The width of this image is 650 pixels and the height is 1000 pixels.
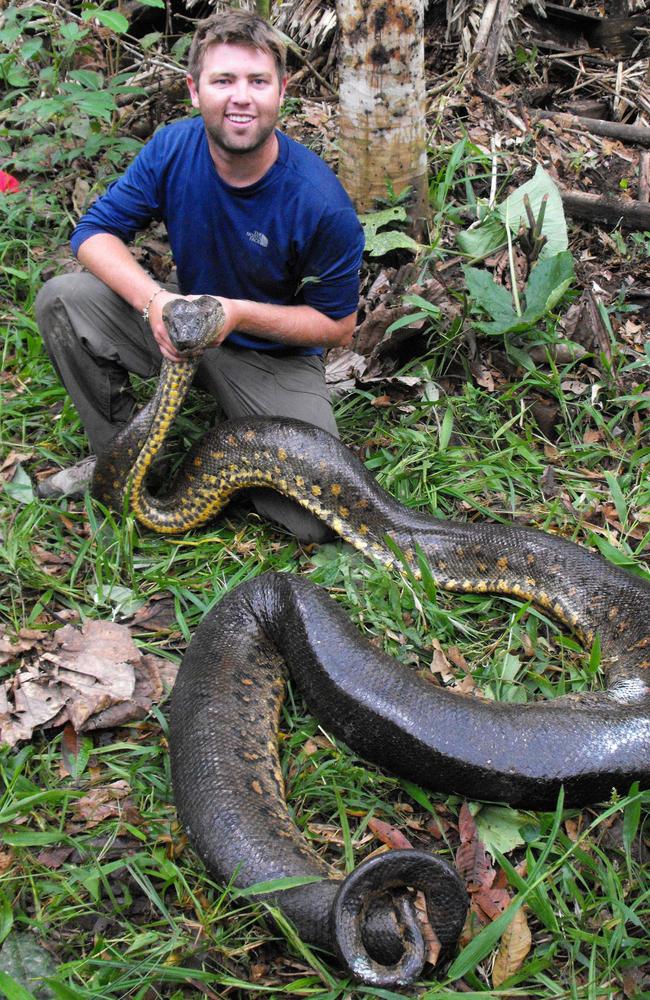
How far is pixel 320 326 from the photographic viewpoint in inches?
197

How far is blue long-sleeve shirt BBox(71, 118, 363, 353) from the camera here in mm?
4738

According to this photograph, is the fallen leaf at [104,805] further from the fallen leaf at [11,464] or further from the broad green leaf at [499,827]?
the fallen leaf at [11,464]

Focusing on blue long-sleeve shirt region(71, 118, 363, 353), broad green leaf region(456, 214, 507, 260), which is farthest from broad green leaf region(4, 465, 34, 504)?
broad green leaf region(456, 214, 507, 260)

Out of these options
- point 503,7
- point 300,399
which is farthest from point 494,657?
point 503,7

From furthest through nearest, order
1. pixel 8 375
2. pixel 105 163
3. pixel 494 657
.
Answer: pixel 105 163 → pixel 8 375 → pixel 494 657

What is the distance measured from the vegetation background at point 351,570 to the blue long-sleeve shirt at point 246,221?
0.84m

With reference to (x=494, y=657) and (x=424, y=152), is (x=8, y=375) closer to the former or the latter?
(x=424, y=152)

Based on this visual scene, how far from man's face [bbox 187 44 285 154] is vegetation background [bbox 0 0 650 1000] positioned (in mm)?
1516

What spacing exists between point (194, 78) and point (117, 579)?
2763 mm

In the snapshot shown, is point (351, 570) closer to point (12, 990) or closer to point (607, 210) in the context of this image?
point (12, 990)

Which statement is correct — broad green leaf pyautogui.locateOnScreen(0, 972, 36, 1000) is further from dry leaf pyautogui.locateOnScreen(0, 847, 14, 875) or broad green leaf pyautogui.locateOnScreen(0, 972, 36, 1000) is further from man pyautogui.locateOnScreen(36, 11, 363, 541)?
man pyautogui.locateOnScreen(36, 11, 363, 541)

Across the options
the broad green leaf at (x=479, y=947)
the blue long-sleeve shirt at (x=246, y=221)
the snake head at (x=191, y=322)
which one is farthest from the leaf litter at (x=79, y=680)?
the blue long-sleeve shirt at (x=246, y=221)

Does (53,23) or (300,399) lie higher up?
(53,23)

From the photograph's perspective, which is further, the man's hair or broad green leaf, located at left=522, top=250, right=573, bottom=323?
broad green leaf, located at left=522, top=250, right=573, bottom=323
